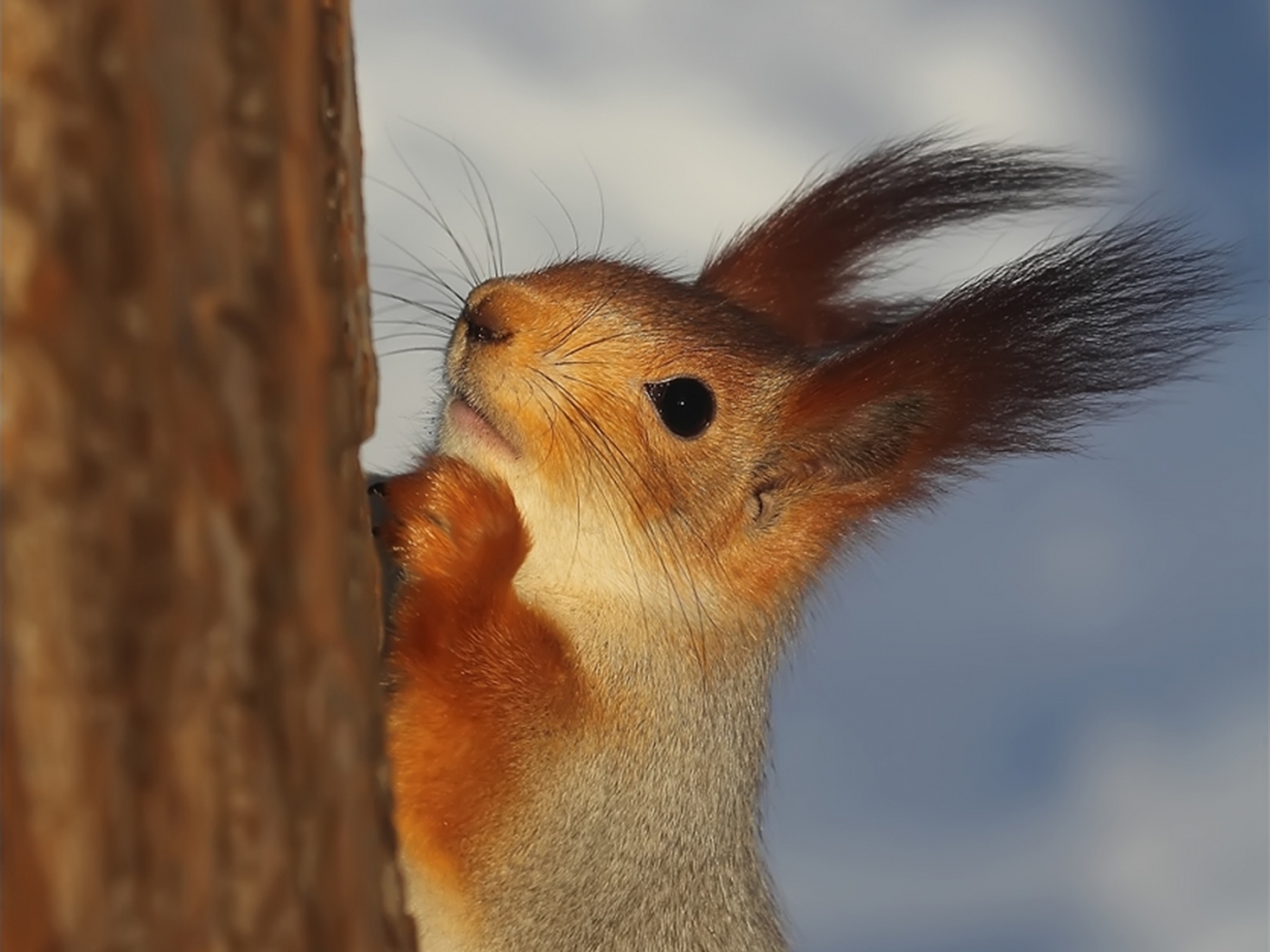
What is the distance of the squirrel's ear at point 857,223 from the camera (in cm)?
358

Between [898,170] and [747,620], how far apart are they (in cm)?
114

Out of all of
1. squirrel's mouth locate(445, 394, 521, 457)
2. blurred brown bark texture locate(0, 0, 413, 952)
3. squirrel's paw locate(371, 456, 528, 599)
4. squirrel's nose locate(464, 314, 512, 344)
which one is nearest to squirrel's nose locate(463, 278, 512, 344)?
squirrel's nose locate(464, 314, 512, 344)

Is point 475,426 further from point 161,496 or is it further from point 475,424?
point 161,496

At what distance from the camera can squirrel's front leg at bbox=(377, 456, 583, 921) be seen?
9.78ft

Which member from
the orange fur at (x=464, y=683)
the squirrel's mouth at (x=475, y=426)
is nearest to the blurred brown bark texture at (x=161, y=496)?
the orange fur at (x=464, y=683)

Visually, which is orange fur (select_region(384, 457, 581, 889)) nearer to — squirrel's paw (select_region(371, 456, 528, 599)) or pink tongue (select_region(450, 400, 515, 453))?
squirrel's paw (select_region(371, 456, 528, 599))

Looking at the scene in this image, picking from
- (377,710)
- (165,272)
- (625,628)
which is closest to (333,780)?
(377,710)

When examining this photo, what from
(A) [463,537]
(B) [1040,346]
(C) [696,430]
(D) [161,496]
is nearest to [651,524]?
(C) [696,430]

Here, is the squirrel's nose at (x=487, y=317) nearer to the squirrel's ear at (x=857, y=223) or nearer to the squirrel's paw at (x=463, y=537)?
the squirrel's paw at (x=463, y=537)

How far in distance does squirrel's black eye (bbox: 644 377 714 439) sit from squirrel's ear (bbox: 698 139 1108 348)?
416 mm

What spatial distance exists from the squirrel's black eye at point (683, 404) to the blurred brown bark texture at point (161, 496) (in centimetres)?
158

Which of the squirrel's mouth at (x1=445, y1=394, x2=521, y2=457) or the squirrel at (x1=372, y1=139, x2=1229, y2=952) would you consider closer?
the squirrel at (x1=372, y1=139, x2=1229, y2=952)

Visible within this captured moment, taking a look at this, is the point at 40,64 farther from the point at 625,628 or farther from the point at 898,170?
the point at 898,170

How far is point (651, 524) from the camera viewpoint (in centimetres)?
322
